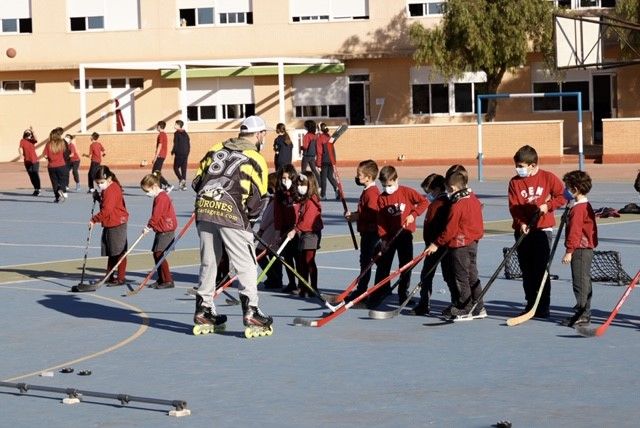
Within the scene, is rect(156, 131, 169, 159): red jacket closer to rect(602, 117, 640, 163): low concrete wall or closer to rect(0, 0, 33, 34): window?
rect(602, 117, 640, 163): low concrete wall

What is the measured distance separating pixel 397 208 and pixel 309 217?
1562 mm

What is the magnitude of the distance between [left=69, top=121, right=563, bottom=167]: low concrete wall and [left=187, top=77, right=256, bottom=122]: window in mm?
6610

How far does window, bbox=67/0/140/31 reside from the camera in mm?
55875

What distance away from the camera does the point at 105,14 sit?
55969 millimetres

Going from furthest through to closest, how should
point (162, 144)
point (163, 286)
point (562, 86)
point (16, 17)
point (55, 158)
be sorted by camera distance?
point (16, 17) → point (562, 86) → point (162, 144) → point (55, 158) → point (163, 286)

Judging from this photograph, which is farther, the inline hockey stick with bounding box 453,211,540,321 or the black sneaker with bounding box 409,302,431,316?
the black sneaker with bounding box 409,302,431,316

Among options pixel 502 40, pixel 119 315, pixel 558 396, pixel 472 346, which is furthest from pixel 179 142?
pixel 558 396

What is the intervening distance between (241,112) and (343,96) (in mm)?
4317

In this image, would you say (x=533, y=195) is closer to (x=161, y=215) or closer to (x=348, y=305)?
(x=348, y=305)

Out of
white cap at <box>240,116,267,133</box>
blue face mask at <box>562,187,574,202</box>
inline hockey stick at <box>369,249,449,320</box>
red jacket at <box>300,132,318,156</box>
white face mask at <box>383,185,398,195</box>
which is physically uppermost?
white cap at <box>240,116,267,133</box>

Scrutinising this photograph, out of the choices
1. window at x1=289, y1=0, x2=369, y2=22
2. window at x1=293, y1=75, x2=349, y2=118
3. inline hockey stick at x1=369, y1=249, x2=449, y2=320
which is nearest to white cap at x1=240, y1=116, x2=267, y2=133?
inline hockey stick at x1=369, y1=249, x2=449, y2=320

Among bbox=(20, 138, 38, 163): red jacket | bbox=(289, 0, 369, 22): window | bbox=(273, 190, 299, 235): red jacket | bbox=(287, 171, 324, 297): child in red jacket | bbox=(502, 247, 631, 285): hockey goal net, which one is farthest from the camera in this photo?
bbox=(289, 0, 369, 22): window

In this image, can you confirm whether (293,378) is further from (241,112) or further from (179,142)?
(241,112)

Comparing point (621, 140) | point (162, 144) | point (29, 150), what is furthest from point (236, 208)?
point (621, 140)
